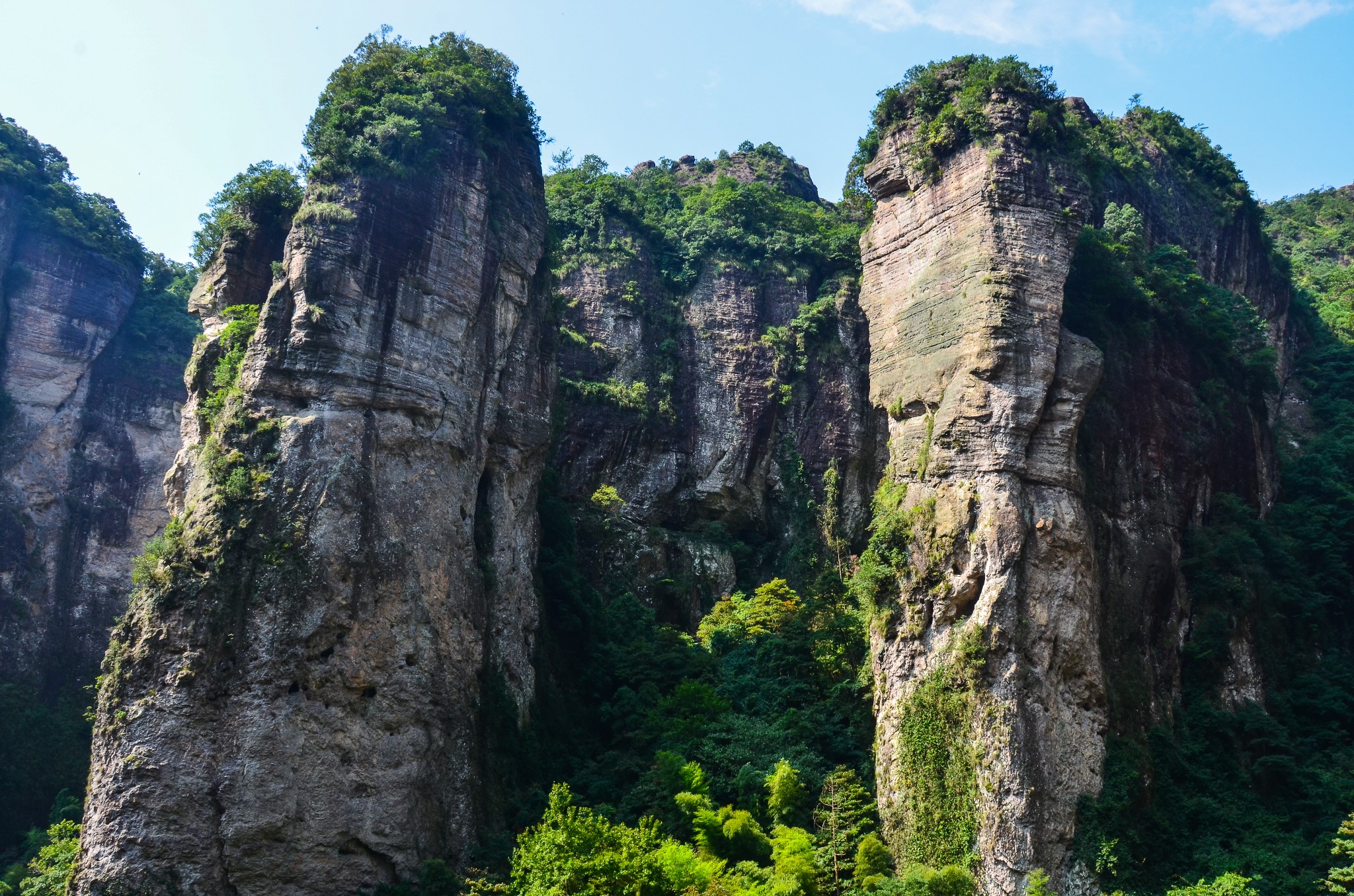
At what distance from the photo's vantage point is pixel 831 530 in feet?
114

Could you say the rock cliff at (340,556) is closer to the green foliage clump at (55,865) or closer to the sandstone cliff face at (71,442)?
the green foliage clump at (55,865)

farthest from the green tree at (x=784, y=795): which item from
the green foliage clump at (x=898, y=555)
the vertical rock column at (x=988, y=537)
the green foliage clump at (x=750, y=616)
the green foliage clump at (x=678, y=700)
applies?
the green foliage clump at (x=750, y=616)

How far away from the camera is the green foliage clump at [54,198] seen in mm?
37781

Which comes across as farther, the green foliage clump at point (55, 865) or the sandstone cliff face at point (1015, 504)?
the green foliage clump at point (55, 865)

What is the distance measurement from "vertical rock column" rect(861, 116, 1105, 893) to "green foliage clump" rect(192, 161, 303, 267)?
1560cm

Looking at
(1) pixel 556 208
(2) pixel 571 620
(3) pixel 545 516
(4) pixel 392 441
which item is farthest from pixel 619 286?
(4) pixel 392 441

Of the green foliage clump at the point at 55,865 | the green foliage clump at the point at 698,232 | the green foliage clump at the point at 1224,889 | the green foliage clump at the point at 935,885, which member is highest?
the green foliage clump at the point at 698,232

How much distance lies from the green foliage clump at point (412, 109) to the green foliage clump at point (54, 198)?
16.5 meters

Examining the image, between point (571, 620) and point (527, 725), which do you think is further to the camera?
point (571, 620)

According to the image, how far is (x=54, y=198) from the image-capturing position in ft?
127

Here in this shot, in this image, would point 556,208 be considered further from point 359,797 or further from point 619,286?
point 359,797

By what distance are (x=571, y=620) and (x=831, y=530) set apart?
9.49 meters

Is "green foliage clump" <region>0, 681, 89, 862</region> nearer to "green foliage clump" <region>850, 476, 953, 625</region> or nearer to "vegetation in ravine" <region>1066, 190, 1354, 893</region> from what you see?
"green foliage clump" <region>850, 476, 953, 625</region>

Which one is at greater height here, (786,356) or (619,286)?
(619,286)
